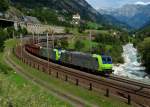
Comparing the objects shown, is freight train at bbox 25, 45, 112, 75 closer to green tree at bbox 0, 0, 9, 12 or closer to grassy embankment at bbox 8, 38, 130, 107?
grassy embankment at bbox 8, 38, 130, 107

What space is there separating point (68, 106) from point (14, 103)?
40.3ft

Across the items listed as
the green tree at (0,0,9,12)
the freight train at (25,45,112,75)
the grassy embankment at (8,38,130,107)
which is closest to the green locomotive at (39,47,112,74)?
the freight train at (25,45,112,75)

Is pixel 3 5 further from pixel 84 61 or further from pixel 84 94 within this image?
pixel 84 94

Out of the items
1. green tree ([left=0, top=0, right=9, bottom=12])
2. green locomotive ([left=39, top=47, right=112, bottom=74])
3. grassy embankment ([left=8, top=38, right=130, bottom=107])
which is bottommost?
grassy embankment ([left=8, top=38, right=130, bottom=107])

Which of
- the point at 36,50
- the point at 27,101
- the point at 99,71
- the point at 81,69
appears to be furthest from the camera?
the point at 36,50

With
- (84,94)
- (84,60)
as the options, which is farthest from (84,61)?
(84,94)

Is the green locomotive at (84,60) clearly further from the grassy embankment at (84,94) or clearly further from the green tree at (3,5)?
the green tree at (3,5)

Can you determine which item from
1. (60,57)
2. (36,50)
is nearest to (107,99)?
(60,57)

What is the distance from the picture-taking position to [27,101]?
21906 millimetres

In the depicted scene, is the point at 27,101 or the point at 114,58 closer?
the point at 27,101

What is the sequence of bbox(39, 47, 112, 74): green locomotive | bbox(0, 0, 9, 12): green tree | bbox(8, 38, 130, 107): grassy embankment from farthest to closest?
bbox(0, 0, 9, 12): green tree
bbox(39, 47, 112, 74): green locomotive
bbox(8, 38, 130, 107): grassy embankment

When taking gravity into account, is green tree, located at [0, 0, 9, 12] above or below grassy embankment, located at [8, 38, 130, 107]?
above

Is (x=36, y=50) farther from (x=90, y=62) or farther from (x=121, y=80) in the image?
(x=121, y=80)

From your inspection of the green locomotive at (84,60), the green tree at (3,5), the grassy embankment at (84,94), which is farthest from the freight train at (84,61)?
the green tree at (3,5)
